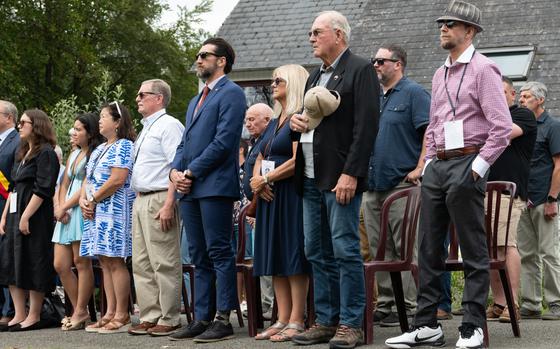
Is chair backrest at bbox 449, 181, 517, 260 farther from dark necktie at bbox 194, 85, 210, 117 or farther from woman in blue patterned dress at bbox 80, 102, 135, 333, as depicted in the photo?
woman in blue patterned dress at bbox 80, 102, 135, 333

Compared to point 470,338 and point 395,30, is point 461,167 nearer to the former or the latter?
point 470,338

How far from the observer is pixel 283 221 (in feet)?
26.7

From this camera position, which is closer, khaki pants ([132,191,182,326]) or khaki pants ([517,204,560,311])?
khaki pants ([132,191,182,326])

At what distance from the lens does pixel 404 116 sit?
351 inches

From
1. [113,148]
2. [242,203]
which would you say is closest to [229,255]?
[113,148]

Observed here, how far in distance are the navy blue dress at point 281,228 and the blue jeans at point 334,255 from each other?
1.13ft

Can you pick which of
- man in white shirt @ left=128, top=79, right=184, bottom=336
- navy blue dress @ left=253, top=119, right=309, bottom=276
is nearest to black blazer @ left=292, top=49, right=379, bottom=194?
navy blue dress @ left=253, top=119, right=309, bottom=276

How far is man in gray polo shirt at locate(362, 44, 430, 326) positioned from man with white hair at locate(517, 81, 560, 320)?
149 centimetres

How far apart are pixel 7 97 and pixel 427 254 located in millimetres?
31944

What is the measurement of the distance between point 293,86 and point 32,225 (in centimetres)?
308

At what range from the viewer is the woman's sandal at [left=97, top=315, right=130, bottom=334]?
9.15m

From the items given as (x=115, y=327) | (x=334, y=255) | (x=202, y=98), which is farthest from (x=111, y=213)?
(x=334, y=255)

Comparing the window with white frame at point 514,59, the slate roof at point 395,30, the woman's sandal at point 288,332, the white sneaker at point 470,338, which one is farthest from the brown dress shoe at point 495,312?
the window with white frame at point 514,59

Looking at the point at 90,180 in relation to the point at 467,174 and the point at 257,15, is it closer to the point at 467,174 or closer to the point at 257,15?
the point at 467,174
